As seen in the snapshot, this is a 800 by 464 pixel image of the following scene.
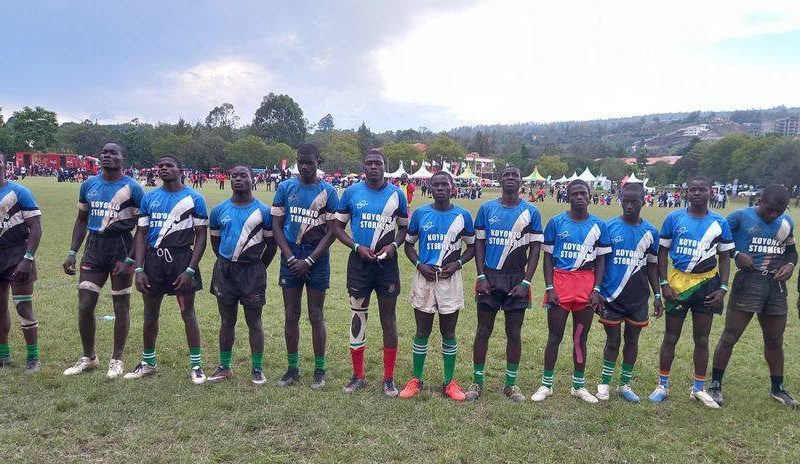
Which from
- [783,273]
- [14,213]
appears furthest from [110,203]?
[783,273]

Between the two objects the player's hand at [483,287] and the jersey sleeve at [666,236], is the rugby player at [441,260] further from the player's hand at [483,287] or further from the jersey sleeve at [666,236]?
the jersey sleeve at [666,236]

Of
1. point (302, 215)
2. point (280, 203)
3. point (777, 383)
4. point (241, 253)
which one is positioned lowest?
point (777, 383)

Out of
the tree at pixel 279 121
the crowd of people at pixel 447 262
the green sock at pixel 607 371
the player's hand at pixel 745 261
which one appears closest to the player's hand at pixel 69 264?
the crowd of people at pixel 447 262

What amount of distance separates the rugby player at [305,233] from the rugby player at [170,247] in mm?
880

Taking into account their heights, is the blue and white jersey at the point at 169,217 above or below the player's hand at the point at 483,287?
above

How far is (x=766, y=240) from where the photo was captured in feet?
17.9

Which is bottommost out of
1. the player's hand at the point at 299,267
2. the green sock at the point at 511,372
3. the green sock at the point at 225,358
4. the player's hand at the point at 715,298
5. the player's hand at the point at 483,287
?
the green sock at the point at 511,372

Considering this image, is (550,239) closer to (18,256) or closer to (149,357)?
(149,357)

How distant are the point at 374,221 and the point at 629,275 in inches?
103

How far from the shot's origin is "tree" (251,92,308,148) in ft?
358

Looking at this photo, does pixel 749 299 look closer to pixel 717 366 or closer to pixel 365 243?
pixel 717 366

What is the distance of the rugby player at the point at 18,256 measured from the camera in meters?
5.68

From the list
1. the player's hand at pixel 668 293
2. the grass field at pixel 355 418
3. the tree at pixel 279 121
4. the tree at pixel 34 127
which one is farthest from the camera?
the tree at pixel 279 121

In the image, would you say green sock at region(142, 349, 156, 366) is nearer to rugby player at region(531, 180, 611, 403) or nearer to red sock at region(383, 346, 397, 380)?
red sock at region(383, 346, 397, 380)
